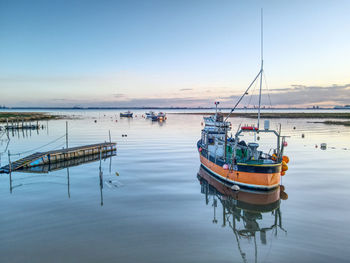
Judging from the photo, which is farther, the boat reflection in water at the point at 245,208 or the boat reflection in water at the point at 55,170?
the boat reflection in water at the point at 55,170

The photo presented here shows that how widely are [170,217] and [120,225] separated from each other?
3156mm

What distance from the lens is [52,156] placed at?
30375 millimetres

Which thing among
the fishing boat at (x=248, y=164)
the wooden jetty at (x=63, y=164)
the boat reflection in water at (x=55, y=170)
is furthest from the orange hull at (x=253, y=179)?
the wooden jetty at (x=63, y=164)

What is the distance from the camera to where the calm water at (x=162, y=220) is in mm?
11320

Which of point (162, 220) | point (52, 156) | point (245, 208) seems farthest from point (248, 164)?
point (52, 156)

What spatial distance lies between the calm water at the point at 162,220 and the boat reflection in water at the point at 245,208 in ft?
0.23

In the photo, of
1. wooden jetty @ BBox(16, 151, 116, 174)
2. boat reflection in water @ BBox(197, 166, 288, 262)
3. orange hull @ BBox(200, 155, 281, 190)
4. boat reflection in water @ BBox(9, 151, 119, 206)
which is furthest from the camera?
wooden jetty @ BBox(16, 151, 116, 174)

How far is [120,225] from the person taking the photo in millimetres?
13977

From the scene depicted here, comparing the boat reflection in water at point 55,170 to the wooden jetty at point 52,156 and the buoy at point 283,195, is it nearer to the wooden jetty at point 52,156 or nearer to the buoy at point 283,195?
the wooden jetty at point 52,156

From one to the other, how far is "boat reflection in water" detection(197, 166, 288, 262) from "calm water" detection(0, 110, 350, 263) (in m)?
0.07

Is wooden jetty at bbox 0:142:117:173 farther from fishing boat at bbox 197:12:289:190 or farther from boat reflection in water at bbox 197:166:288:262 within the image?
boat reflection in water at bbox 197:166:288:262

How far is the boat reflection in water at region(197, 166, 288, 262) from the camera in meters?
13.7

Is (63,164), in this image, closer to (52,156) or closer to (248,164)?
(52,156)

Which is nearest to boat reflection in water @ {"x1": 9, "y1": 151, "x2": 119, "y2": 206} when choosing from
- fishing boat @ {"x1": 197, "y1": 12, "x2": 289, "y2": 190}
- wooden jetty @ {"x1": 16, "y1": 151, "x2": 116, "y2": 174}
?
wooden jetty @ {"x1": 16, "y1": 151, "x2": 116, "y2": 174}
